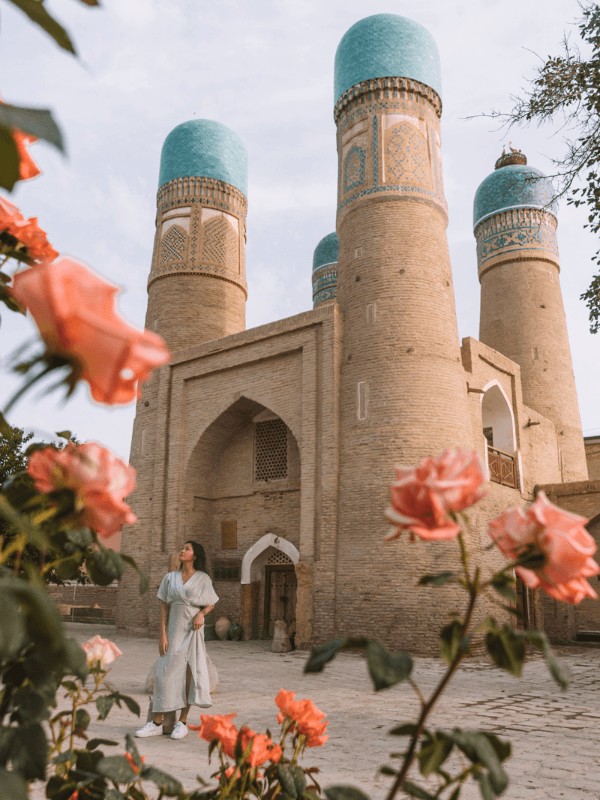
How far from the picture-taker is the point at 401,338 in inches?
508

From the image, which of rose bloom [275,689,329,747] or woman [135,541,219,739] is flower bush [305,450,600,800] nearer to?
rose bloom [275,689,329,747]

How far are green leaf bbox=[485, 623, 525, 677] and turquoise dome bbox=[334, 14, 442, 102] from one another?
606 inches

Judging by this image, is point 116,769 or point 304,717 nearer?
point 116,769

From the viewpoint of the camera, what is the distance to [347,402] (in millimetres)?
13023

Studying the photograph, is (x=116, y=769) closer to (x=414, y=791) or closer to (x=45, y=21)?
(x=414, y=791)

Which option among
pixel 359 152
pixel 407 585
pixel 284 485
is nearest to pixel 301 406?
pixel 284 485

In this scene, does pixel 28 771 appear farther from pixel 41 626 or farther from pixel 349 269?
pixel 349 269

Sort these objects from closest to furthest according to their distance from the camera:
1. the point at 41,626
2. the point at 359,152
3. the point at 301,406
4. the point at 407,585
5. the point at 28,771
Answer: the point at 41,626
the point at 28,771
the point at 407,585
the point at 301,406
the point at 359,152

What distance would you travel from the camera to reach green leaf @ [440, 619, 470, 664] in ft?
3.35

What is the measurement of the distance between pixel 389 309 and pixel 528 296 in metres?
8.13

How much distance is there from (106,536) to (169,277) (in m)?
17.7

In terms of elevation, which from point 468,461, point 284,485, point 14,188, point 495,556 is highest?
point 284,485

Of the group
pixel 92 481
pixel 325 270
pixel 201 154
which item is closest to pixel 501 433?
pixel 201 154

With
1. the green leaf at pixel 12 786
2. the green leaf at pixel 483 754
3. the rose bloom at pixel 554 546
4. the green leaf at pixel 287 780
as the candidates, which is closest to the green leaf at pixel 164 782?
the green leaf at pixel 287 780
